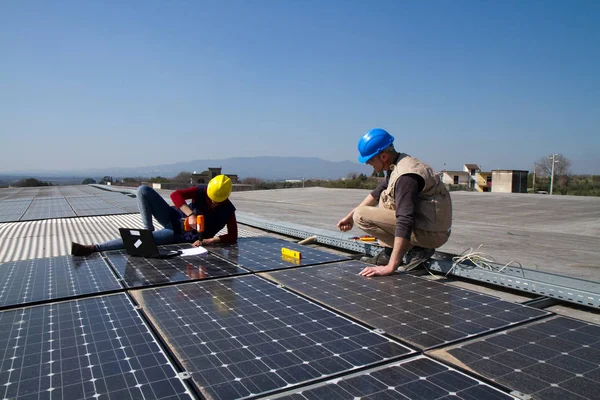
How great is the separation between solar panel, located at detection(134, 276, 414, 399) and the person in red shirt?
2.09m

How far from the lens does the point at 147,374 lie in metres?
2.05

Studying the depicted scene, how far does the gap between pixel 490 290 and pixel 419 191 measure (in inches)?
41.7

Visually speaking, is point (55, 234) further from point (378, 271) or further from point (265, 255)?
point (378, 271)

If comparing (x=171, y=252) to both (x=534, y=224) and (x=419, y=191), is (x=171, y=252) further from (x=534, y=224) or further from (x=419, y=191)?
(x=534, y=224)

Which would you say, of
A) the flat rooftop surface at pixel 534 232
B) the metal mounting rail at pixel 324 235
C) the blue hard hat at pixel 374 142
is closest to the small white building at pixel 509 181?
the flat rooftop surface at pixel 534 232

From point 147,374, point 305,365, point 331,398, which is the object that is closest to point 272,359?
point 305,365

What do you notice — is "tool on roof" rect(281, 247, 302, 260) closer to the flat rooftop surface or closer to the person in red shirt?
the person in red shirt

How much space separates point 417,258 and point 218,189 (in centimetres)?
257

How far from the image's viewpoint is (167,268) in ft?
14.0

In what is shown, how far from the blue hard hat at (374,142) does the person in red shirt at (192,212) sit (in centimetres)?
198

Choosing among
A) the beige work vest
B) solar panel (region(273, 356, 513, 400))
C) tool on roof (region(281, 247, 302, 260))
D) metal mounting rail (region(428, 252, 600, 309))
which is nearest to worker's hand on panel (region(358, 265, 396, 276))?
the beige work vest

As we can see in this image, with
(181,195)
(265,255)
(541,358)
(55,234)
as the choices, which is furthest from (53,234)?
(541,358)

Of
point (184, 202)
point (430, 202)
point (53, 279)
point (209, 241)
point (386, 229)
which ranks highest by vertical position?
point (430, 202)

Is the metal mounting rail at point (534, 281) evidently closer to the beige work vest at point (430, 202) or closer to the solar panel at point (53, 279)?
the beige work vest at point (430, 202)
